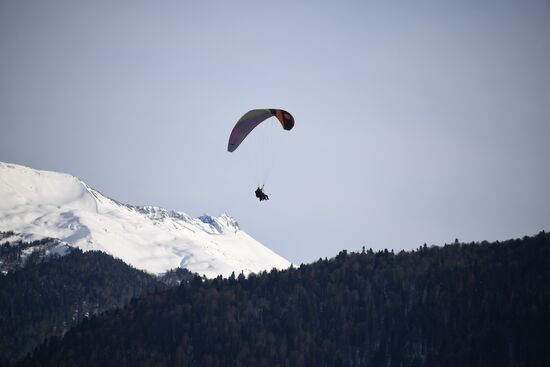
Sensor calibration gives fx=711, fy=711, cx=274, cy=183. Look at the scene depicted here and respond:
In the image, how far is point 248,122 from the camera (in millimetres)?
103688

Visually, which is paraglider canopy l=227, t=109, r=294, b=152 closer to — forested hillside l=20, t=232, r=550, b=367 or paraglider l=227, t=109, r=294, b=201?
paraglider l=227, t=109, r=294, b=201

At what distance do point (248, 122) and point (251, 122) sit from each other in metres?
0.47

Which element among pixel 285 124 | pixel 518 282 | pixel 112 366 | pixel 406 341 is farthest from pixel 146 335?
pixel 285 124

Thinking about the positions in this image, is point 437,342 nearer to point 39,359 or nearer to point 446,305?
point 446,305

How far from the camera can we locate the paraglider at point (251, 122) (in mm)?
97938

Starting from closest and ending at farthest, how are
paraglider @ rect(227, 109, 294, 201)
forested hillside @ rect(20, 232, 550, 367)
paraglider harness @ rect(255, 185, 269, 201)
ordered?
paraglider harness @ rect(255, 185, 269, 201)
paraglider @ rect(227, 109, 294, 201)
forested hillside @ rect(20, 232, 550, 367)

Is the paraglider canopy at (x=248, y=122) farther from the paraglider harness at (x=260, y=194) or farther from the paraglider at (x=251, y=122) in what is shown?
the paraglider harness at (x=260, y=194)

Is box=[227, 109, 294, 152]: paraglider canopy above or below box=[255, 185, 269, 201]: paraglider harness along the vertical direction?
above

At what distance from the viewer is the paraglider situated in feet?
321

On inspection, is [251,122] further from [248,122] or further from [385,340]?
[385,340]

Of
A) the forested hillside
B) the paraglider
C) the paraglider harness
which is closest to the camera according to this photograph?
the paraglider harness

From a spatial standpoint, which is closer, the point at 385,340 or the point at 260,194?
the point at 260,194

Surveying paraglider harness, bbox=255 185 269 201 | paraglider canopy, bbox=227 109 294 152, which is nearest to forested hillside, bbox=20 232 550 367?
paraglider canopy, bbox=227 109 294 152

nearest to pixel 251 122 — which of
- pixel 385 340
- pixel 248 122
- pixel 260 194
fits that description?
pixel 248 122
